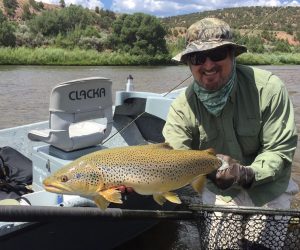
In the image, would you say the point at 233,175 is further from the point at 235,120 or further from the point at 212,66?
the point at 212,66

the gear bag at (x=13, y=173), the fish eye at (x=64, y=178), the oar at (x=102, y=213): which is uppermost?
the fish eye at (x=64, y=178)

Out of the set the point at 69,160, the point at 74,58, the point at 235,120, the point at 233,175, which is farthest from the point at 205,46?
the point at 74,58

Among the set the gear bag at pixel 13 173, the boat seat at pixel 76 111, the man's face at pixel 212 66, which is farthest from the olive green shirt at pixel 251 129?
the gear bag at pixel 13 173

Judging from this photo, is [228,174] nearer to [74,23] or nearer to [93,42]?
[93,42]

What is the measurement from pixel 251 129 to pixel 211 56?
48 cm

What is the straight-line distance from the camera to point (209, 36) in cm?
271

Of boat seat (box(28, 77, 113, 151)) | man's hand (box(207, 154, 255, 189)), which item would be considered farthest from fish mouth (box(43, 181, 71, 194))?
boat seat (box(28, 77, 113, 151))

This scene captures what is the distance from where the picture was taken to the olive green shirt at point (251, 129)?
2729 millimetres

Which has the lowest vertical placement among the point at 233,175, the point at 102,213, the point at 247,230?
the point at 247,230

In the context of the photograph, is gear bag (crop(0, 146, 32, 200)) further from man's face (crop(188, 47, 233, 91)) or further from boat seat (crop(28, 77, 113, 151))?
man's face (crop(188, 47, 233, 91))

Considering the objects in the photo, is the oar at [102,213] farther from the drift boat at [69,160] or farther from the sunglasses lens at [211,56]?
the drift boat at [69,160]

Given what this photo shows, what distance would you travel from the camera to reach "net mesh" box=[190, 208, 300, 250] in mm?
2775

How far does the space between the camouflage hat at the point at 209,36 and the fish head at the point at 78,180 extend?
32.6 inches

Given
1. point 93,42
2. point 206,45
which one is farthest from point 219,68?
point 93,42
